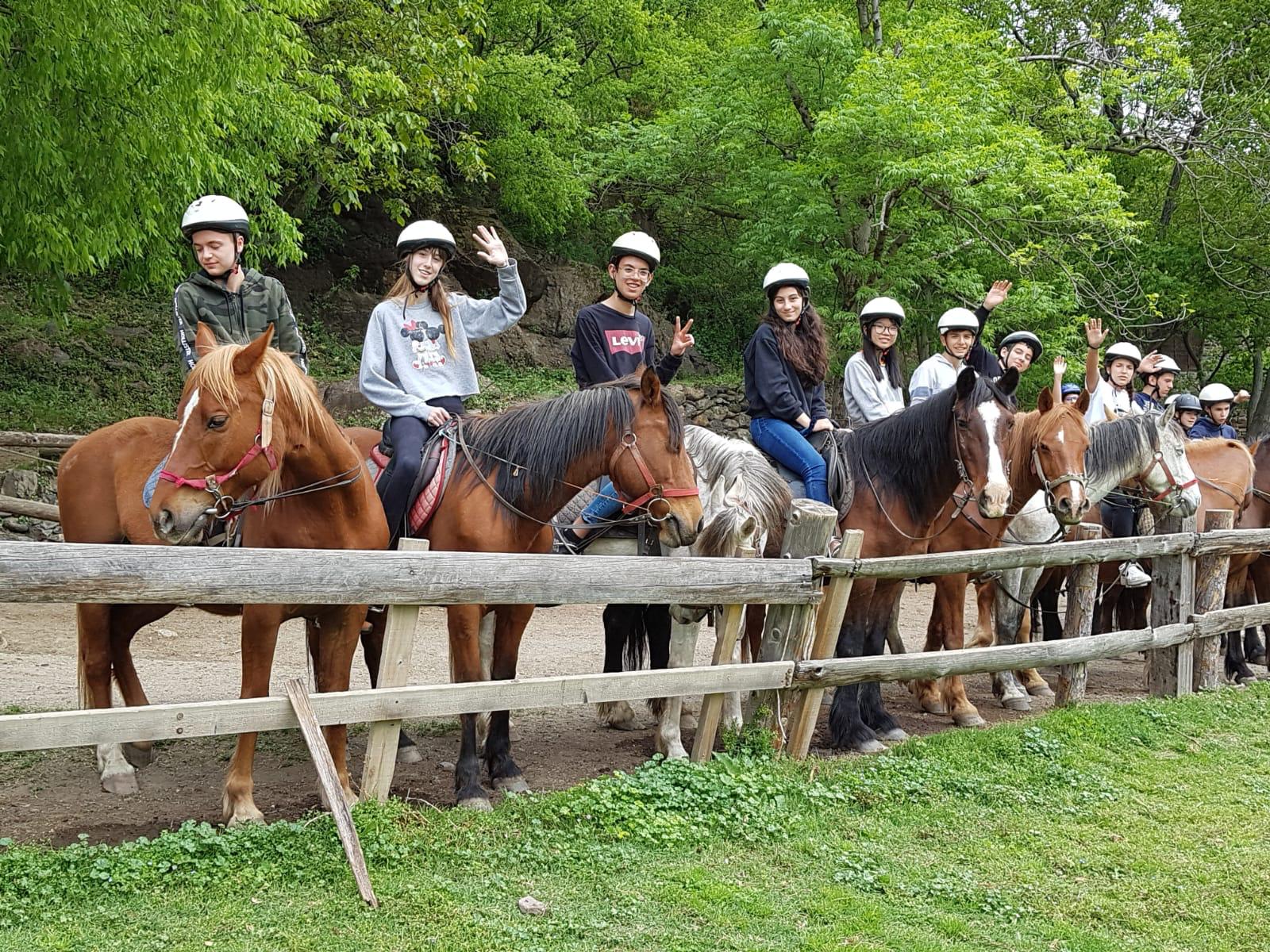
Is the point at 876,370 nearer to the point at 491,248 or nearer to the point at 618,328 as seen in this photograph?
the point at 618,328

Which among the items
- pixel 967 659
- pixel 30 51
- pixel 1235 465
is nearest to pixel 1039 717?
pixel 967 659

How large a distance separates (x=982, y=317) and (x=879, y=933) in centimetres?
518

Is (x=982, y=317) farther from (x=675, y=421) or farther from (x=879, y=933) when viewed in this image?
(x=879, y=933)

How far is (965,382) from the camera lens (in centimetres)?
630

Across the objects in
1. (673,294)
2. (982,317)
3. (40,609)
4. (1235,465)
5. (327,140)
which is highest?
(327,140)

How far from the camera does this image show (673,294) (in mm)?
24500

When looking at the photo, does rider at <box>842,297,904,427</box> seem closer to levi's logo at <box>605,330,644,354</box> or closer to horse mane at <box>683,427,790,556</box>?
horse mane at <box>683,427,790,556</box>

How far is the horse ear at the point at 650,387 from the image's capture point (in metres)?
4.95

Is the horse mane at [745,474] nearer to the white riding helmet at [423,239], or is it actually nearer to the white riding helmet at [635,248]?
the white riding helmet at [635,248]

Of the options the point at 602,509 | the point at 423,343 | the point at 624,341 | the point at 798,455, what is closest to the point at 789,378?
the point at 798,455

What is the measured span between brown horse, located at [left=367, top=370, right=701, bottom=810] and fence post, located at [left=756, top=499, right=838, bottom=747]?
823 mm

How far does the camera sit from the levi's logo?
6.34 m

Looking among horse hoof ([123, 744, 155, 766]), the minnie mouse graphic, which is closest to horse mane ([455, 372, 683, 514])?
the minnie mouse graphic

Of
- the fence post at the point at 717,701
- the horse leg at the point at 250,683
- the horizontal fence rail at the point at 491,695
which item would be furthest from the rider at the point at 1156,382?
the horse leg at the point at 250,683
